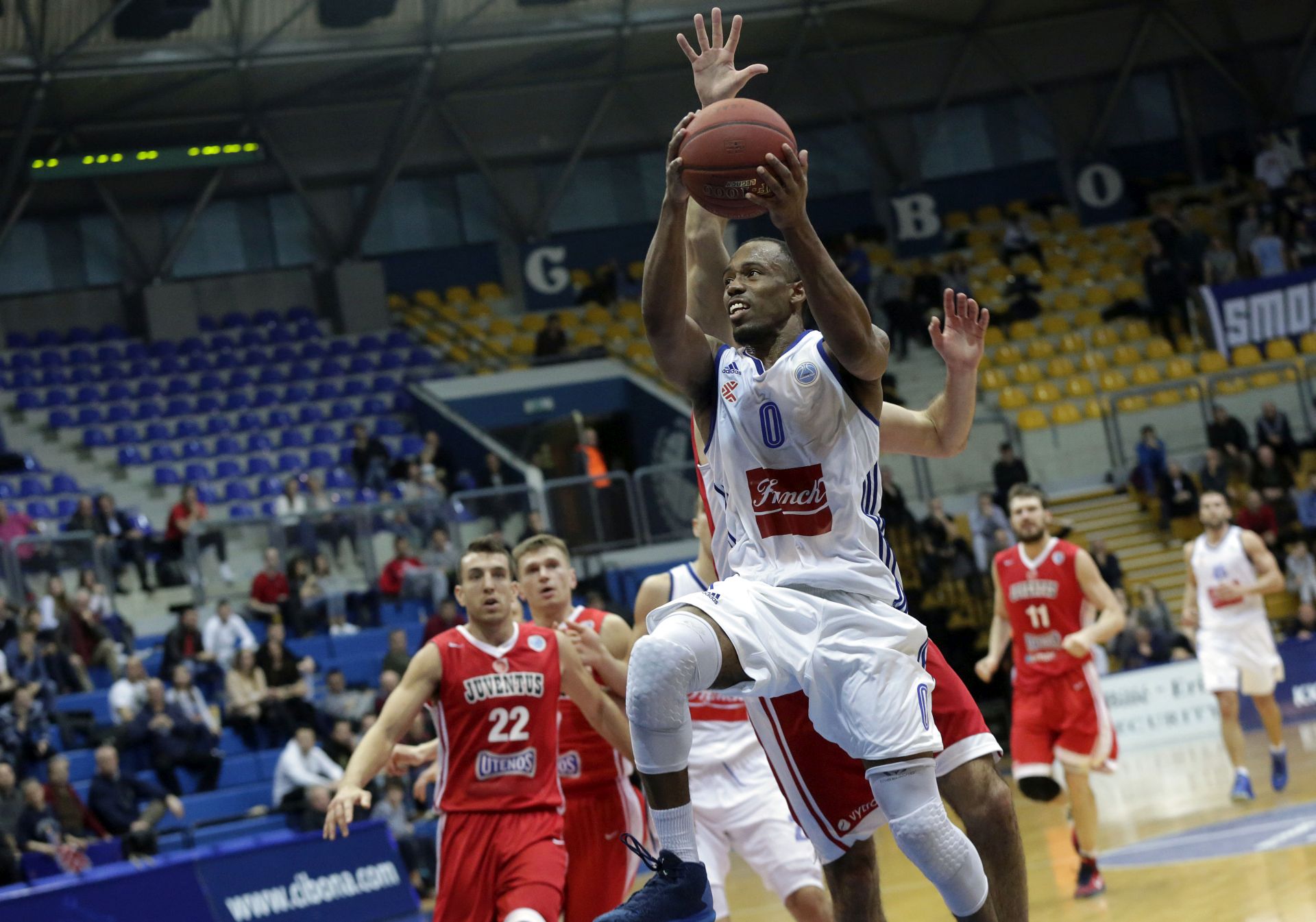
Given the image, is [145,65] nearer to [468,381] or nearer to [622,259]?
[468,381]

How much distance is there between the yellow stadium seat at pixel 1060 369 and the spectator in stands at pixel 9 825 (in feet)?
56.1

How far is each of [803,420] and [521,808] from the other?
239cm

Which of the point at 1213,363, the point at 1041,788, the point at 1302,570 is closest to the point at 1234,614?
the point at 1041,788

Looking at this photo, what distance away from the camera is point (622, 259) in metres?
Answer: 28.7

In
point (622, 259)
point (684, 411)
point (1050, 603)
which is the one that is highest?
point (622, 259)

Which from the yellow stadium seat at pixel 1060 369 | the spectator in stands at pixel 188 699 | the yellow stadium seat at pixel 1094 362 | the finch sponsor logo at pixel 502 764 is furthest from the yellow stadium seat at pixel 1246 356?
the finch sponsor logo at pixel 502 764

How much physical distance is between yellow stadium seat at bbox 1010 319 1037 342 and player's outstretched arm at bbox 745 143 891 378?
72.1 feet

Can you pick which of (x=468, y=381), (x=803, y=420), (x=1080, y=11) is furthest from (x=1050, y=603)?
(x=1080, y=11)

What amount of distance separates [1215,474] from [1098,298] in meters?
7.23

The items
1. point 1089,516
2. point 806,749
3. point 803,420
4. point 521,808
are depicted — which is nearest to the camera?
point 803,420

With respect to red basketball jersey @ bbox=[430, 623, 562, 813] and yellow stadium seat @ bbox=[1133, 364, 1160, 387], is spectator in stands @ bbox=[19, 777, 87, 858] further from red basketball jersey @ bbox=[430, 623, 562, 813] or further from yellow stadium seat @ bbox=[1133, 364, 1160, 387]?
yellow stadium seat @ bbox=[1133, 364, 1160, 387]

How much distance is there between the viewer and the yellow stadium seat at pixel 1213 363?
23.9 meters

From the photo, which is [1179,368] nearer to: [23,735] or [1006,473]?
[1006,473]

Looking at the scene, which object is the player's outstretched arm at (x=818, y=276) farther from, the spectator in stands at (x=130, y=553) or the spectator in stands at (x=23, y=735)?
the spectator in stands at (x=130, y=553)
